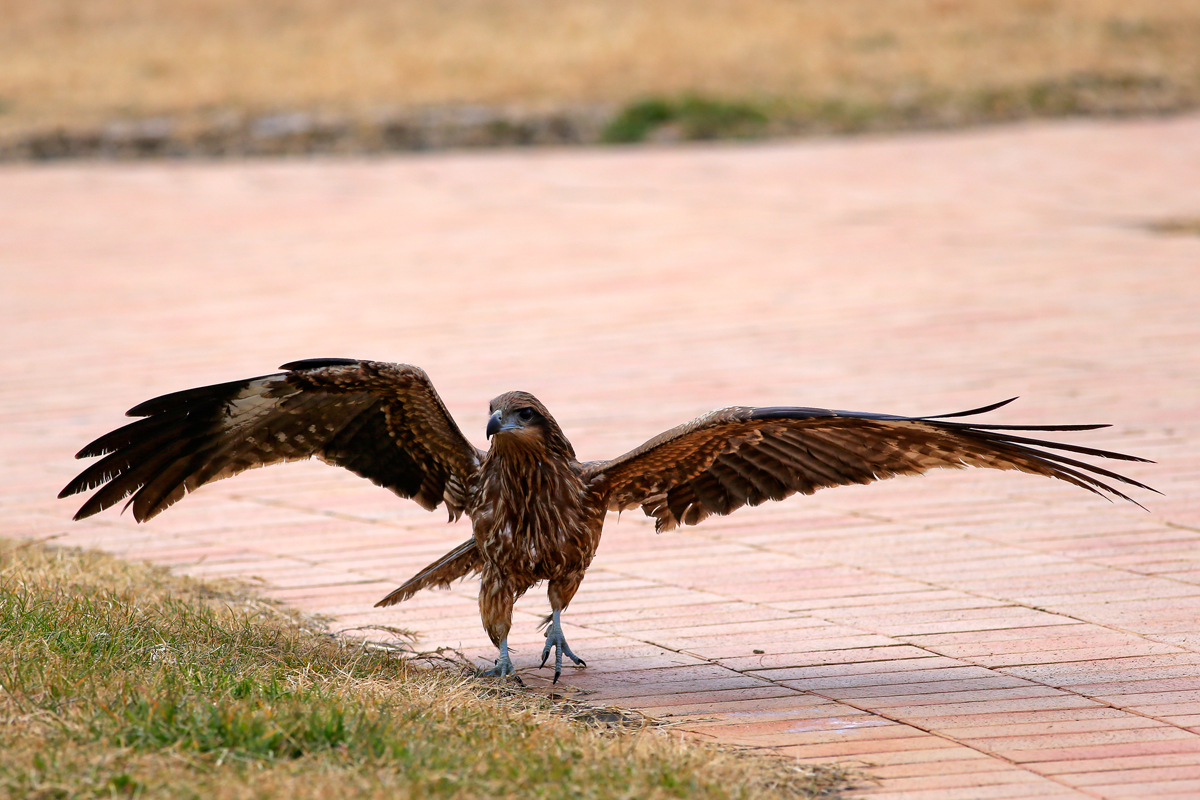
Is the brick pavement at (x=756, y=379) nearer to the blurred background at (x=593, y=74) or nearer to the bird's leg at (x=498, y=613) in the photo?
the bird's leg at (x=498, y=613)

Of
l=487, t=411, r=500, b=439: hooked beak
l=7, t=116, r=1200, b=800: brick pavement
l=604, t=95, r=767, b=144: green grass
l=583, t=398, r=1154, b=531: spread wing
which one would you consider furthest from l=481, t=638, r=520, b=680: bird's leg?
l=604, t=95, r=767, b=144: green grass

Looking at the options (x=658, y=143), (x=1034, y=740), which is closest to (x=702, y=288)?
(x=1034, y=740)

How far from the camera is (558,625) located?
13.1 ft

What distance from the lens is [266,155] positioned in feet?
57.6

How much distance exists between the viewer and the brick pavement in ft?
12.7

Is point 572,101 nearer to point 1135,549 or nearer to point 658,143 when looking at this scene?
point 658,143

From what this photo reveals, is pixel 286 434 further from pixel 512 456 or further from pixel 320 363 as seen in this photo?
pixel 512 456

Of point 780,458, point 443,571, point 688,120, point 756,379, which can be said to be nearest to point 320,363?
point 443,571

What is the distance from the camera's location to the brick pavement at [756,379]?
152 inches

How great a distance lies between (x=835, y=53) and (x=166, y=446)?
18.5m

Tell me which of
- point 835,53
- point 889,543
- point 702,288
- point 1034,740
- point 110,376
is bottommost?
point 1034,740

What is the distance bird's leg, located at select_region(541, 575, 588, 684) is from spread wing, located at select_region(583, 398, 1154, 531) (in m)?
0.28

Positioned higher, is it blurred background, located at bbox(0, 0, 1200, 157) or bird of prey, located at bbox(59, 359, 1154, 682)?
blurred background, located at bbox(0, 0, 1200, 157)

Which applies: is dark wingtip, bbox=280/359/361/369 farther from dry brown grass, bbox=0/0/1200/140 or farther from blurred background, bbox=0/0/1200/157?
dry brown grass, bbox=0/0/1200/140
